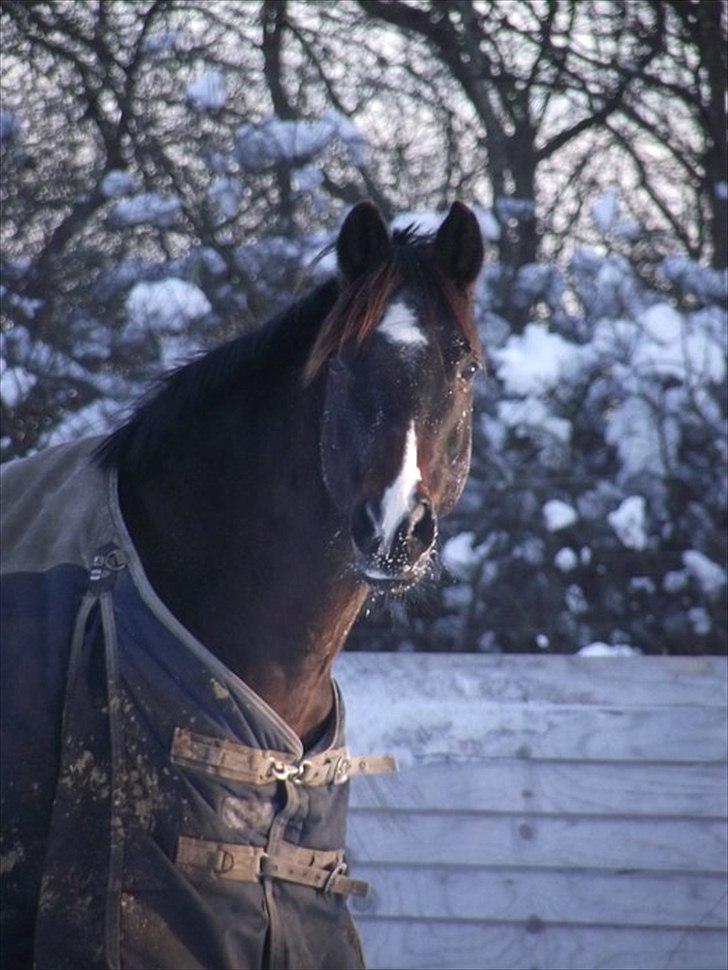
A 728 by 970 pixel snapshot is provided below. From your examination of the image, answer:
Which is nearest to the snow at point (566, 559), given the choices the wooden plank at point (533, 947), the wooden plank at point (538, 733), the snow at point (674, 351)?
the snow at point (674, 351)

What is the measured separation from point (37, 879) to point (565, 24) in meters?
3.79

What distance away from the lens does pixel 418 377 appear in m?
2.36

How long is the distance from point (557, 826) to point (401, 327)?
2.08 metres

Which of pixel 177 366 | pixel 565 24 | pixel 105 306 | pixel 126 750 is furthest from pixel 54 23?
pixel 126 750

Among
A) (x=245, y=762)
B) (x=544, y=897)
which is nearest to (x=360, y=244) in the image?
(x=245, y=762)

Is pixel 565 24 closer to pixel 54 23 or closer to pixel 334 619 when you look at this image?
pixel 54 23

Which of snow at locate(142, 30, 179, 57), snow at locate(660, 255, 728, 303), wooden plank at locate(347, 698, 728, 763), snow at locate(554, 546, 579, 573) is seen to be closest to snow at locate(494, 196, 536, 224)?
snow at locate(660, 255, 728, 303)

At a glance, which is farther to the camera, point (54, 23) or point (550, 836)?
point (54, 23)

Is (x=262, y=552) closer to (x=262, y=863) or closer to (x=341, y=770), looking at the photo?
(x=341, y=770)

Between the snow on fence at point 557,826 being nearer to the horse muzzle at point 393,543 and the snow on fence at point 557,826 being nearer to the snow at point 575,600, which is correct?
the snow at point 575,600

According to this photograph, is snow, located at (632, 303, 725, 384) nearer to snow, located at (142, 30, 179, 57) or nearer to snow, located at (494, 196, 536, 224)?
snow, located at (494, 196, 536, 224)

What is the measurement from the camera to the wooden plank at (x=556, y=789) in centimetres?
402

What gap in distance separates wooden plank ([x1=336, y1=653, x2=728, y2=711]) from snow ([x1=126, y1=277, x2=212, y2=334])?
132cm

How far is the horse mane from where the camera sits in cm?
244
